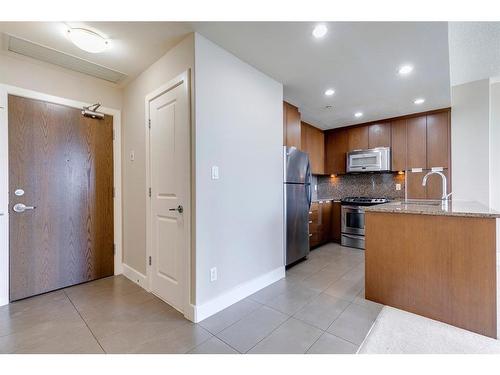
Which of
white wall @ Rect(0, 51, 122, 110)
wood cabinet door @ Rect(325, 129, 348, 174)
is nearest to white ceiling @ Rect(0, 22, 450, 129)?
white wall @ Rect(0, 51, 122, 110)

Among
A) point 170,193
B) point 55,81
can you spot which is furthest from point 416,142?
point 55,81

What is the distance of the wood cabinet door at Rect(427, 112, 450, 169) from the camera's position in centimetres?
378

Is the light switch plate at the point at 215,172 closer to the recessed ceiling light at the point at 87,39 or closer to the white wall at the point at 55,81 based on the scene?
the recessed ceiling light at the point at 87,39

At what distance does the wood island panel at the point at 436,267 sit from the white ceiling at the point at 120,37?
247 cm

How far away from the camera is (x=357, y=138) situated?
15.3 ft

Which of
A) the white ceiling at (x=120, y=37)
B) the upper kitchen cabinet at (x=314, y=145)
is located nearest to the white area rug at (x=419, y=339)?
the white ceiling at (x=120, y=37)

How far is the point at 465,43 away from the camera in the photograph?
7.80ft

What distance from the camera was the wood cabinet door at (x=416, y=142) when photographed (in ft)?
13.1

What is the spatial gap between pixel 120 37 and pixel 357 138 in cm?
428

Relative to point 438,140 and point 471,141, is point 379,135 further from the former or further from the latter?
point 471,141

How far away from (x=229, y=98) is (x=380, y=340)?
230cm
